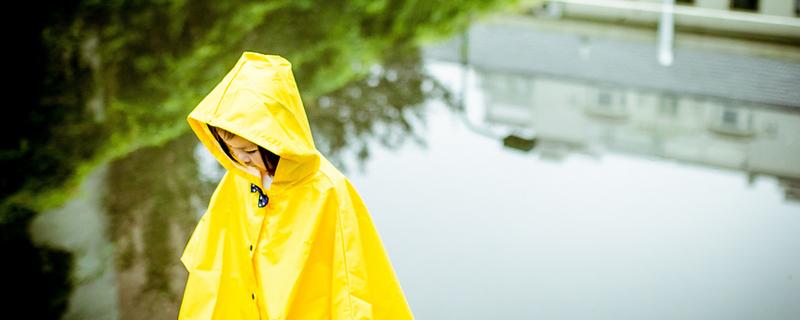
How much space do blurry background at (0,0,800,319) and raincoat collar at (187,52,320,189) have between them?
6.30 feet

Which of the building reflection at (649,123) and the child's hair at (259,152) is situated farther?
the building reflection at (649,123)

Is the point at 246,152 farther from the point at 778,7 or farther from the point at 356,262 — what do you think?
the point at 778,7

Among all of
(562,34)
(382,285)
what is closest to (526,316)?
(382,285)

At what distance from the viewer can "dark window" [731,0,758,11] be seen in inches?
348

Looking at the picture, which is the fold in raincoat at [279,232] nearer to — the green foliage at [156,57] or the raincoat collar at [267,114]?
the raincoat collar at [267,114]

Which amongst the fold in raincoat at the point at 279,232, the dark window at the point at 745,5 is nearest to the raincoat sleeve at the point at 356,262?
the fold in raincoat at the point at 279,232

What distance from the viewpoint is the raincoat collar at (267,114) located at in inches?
112

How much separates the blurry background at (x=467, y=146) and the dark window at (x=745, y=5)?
0.03 m

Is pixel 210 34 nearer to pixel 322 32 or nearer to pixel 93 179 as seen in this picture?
pixel 322 32

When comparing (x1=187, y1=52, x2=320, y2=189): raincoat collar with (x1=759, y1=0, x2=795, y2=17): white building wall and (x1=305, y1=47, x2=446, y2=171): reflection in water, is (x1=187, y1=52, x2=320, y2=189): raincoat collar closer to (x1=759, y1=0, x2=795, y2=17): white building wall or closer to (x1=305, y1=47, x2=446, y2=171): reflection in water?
(x1=305, y1=47, x2=446, y2=171): reflection in water

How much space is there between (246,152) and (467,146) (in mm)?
3611

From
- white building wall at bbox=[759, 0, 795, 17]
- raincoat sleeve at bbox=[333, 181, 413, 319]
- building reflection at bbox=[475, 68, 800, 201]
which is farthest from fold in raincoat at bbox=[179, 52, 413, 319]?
white building wall at bbox=[759, 0, 795, 17]

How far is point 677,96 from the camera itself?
7105mm

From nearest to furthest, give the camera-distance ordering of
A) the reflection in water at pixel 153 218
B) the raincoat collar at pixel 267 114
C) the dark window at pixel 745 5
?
1. the raincoat collar at pixel 267 114
2. the reflection in water at pixel 153 218
3. the dark window at pixel 745 5
